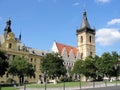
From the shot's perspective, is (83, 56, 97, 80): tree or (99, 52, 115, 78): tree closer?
(99, 52, 115, 78): tree

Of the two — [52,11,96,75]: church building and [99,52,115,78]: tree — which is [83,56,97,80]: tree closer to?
[99,52,115,78]: tree

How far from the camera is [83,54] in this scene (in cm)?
12375

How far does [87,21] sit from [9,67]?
223ft

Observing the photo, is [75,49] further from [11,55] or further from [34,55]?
[11,55]

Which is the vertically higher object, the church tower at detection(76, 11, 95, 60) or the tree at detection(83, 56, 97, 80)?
the church tower at detection(76, 11, 95, 60)

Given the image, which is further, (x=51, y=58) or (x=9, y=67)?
(x=51, y=58)

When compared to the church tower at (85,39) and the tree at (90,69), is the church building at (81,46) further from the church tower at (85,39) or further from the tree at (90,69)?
the tree at (90,69)

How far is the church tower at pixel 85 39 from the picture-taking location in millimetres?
123213

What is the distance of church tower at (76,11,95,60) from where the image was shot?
123m

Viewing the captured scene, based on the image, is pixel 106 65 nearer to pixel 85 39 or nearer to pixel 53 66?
pixel 53 66

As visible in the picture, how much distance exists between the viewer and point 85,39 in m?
124

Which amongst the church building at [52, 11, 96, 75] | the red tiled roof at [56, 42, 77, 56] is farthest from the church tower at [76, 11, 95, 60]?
the red tiled roof at [56, 42, 77, 56]

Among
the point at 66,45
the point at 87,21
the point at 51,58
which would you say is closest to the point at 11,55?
the point at 51,58

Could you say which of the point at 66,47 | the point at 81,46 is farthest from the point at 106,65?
the point at 81,46
